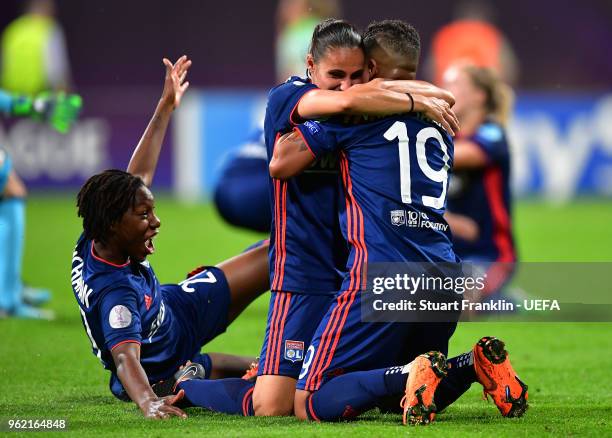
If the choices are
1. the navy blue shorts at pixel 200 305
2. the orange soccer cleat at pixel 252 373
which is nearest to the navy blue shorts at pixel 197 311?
the navy blue shorts at pixel 200 305

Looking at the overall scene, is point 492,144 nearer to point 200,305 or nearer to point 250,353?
point 250,353

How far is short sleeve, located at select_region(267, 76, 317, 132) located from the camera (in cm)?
475

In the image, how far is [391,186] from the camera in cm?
456

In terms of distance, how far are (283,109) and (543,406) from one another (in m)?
1.69

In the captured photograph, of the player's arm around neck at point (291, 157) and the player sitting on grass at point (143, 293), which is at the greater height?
the player's arm around neck at point (291, 157)

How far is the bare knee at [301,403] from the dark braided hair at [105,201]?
1038 millimetres

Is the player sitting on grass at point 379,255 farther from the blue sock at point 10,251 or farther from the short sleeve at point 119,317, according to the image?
the blue sock at point 10,251

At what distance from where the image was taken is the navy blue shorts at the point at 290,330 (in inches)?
189

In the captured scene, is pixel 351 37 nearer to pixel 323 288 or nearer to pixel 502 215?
pixel 323 288

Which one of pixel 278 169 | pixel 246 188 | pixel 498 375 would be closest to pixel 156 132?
pixel 278 169

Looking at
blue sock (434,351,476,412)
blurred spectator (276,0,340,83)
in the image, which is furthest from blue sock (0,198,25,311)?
blue sock (434,351,476,412)

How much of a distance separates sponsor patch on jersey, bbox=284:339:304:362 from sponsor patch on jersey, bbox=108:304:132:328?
657 millimetres

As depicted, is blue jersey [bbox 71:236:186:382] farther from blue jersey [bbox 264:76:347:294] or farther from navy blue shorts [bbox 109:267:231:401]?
blue jersey [bbox 264:76:347:294]

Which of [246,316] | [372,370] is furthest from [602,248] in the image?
[372,370]
